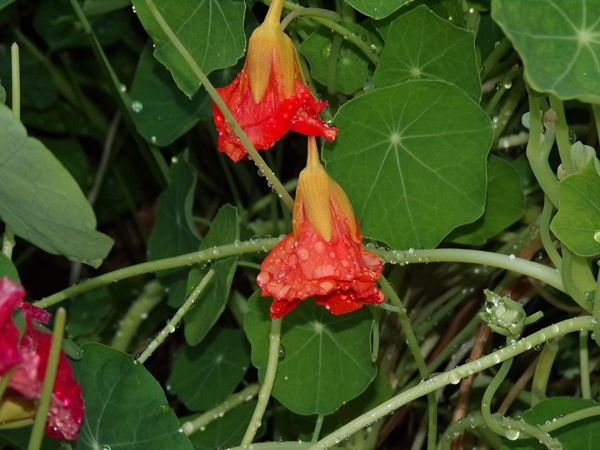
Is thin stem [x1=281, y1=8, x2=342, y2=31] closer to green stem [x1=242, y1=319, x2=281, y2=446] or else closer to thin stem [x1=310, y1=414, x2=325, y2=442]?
green stem [x1=242, y1=319, x2=281, y2=446]

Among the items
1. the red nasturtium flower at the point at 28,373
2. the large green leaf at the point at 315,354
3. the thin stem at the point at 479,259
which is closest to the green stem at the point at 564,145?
the thin stem at the point at 479,259

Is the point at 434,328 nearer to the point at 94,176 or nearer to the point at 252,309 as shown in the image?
the point at 252,309

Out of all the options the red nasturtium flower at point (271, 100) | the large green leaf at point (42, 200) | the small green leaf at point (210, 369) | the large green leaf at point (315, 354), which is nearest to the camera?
the large green leaf at point (42, 200)

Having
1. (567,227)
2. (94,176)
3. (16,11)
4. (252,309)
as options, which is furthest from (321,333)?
(16,11)

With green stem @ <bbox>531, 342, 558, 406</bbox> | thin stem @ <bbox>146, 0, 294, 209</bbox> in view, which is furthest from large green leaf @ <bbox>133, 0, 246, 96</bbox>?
green stem @ <bbox>531, 342, 558, 406</bbox>

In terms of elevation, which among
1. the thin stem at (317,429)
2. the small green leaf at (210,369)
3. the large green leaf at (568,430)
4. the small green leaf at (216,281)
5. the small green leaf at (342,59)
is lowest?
the small green leaf at (210,369)

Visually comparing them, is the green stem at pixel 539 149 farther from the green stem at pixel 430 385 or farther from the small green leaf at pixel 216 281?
the small green leaf at pixel 216 281
